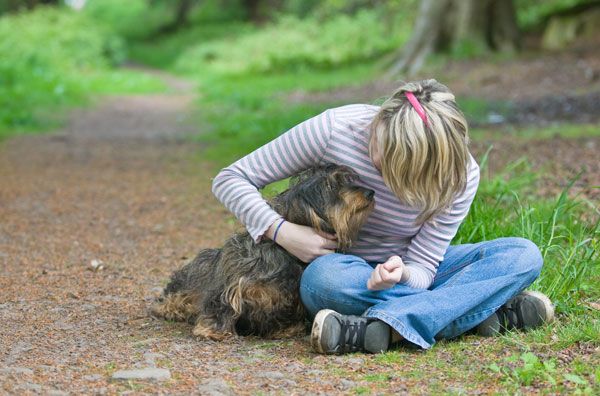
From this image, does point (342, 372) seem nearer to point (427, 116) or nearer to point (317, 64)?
point (427, 116)

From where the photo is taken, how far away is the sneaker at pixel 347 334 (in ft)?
11.8

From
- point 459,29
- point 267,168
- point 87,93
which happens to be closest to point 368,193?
point 267,168

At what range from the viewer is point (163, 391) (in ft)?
→ 10.5

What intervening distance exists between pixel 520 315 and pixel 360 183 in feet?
2.93

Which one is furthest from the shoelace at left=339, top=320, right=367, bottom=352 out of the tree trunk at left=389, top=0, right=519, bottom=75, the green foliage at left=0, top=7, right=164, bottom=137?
the tree trunk at left=389, top=0, right=519, bottom=75

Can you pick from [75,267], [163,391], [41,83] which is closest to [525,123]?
[75,267]

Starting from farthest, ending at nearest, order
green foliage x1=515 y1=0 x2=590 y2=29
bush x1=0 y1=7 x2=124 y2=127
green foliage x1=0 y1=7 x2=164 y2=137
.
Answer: green foliage x1=515 y1=0 x2=590 y2=29, bush x1=0 y1=7 x2=124 y2=127, green foliage x1=0 y1=7 x2=164 y2=137

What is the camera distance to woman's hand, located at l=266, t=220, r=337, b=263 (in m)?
3.74

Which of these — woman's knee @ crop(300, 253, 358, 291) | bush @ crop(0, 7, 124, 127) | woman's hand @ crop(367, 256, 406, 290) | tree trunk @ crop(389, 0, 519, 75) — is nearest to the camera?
woman's hand @ crop(367, 256, 406, 290)

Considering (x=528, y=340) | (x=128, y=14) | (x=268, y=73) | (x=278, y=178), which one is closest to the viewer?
(x=528, y=340)

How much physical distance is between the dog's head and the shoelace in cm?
35

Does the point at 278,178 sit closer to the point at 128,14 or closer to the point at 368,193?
the point at 368,193

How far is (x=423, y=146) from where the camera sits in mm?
3512

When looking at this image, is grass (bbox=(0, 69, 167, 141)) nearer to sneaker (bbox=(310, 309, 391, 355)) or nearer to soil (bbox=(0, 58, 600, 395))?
soil (bbox=(0, 58, 600, 395))
